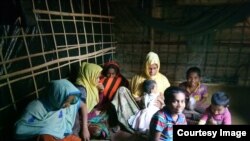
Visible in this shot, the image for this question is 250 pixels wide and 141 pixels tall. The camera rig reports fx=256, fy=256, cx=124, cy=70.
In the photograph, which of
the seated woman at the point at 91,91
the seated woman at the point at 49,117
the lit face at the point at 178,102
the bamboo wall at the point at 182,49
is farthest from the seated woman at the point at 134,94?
the bamboo wall at the point at 182,49

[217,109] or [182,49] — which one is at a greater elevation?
[182,49]

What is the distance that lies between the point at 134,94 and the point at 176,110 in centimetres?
145

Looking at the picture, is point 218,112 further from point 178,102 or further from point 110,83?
point 110,83

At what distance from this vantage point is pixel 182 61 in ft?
16.9

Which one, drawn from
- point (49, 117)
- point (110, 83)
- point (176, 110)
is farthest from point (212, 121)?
point (49, 117)

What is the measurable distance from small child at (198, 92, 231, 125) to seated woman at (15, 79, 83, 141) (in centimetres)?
138

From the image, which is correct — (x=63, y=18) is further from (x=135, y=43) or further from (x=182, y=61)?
(x=182, y=61)

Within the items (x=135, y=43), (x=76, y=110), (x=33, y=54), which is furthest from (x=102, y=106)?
(x=135, y=43)

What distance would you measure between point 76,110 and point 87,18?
1.73 meters

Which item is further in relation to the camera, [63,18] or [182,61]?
[182,61]

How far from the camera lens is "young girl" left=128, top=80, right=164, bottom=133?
3.08 metres

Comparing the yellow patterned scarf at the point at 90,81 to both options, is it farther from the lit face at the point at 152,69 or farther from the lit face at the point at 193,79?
the lit face at the point at 193,79

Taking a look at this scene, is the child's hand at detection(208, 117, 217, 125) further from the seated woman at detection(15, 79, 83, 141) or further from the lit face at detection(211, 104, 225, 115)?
the seated woman at detection(15, 79, 83, 141)

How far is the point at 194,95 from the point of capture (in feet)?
11.6
